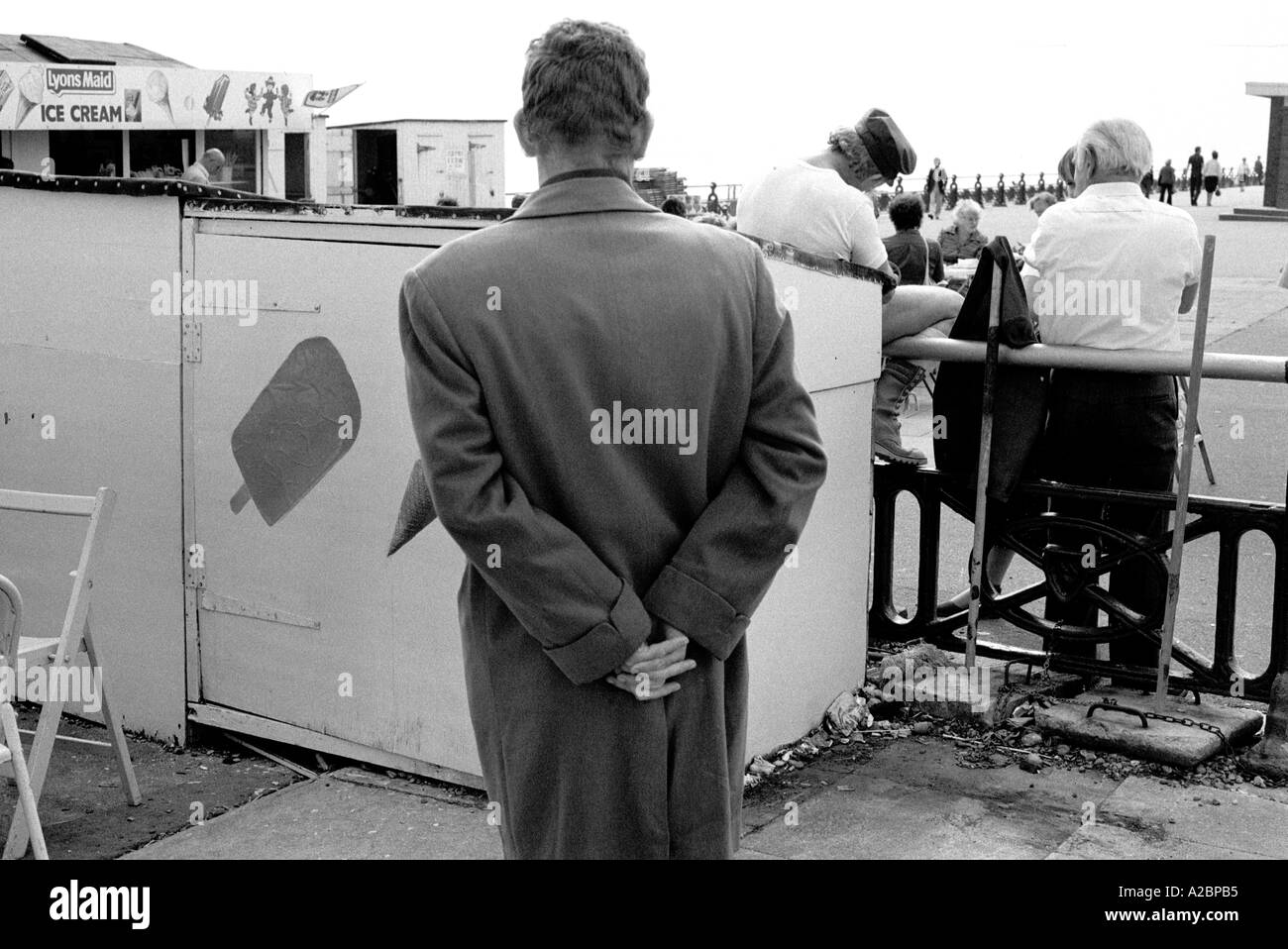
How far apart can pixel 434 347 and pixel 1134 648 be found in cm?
349

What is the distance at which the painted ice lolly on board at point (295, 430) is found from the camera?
457 centimetres

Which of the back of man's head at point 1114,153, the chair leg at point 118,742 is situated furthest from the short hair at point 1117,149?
the chair leg at point 118,742

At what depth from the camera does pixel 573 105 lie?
2.45 metres

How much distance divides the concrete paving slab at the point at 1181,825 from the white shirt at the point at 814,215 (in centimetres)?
199

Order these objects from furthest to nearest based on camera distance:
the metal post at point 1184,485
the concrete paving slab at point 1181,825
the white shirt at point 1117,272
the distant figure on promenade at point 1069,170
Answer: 1. the distant figure on promenade at point 1069,170
2. the white shirt at point 1117,272
3. the metal post at point 1184,485
4. the concrete paving slab at point 1181,825

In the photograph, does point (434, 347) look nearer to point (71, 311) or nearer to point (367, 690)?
point (367, 690)

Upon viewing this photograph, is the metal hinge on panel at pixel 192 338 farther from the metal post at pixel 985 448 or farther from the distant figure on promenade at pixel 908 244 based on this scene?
the distant figure on promenade at pixel 908 244

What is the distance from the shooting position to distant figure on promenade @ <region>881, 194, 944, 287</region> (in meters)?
10.5

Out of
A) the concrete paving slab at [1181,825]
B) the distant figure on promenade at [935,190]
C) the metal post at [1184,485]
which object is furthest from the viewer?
the distant figure on promenade at [935,190]

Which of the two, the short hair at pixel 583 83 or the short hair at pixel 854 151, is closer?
the short hair at pixel 583 83

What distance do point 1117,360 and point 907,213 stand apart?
6357 millimetres

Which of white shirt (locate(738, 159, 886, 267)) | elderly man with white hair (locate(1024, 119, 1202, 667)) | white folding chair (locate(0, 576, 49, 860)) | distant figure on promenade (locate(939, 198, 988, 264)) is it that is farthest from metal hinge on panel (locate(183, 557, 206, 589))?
distant figure on promenade (locate(939, 198, 988, 264))

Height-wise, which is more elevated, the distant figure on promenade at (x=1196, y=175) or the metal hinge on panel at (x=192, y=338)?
the distant figure on promenade at (x=1196, y=175)
